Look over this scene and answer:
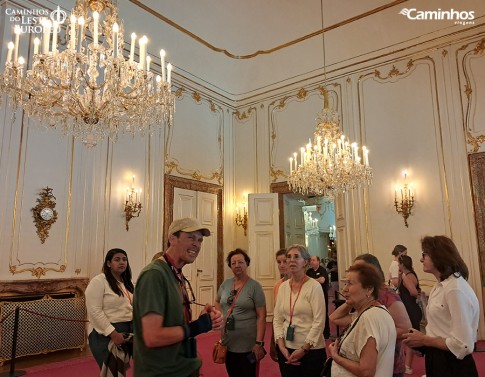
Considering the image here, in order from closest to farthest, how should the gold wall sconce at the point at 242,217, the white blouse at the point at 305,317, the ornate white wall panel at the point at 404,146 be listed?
the white blouse at the point at 305,317
the ornate white wall panel at the point at 404,146
the gold wall sconce at the point at 242,217

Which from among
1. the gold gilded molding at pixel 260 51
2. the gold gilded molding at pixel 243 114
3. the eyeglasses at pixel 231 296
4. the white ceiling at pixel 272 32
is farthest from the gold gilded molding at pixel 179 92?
the eyeglasses at pixel 231 296

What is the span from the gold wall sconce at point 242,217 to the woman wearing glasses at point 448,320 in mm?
6410

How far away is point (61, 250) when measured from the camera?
5613mm

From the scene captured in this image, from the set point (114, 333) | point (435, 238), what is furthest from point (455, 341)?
point (114, 333)

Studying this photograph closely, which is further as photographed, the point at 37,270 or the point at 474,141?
the point at 474,141

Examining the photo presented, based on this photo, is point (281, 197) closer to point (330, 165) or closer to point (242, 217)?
point (242, 217)

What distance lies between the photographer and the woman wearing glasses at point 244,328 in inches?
113

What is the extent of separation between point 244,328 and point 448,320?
4.55 ft

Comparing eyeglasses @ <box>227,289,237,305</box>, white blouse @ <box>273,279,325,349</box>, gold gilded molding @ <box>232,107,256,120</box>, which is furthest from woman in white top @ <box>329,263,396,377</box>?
gold gilded molding @ <box>232,107,256,120</box>

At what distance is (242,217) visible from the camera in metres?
8.65

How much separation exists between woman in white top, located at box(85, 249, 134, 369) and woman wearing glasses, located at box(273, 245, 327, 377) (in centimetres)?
116

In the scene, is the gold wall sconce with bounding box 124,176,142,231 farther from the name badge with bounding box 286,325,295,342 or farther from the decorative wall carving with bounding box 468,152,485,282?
the decorative wall carving with bounding box 468,152,485,282

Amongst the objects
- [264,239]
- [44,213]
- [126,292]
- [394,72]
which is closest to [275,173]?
[264,239]

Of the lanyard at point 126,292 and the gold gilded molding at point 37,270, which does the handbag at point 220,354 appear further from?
the gold gilded molding at point 37,270
